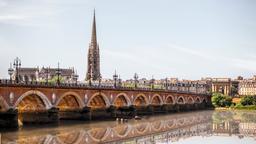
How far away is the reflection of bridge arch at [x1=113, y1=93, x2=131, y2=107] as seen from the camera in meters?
85.3

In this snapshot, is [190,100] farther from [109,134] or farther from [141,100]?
[109,134]

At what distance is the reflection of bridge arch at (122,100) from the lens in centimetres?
8528

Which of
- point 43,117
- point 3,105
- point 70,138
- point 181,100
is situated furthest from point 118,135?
point 181,100

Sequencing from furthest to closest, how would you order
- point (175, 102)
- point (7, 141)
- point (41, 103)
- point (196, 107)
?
point (196, 107)
point (175, 102)
point (41, 103)
point (7, 141)

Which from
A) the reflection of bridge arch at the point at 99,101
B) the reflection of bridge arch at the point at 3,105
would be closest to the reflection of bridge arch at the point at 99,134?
the reflection of bridge arch at the point at 3,105

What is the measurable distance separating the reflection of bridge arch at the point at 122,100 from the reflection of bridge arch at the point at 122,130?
19.6 m

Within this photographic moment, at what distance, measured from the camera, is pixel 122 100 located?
8881 centimetres

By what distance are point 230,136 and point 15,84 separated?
25406 millimetres

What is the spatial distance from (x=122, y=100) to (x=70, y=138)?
40155mm

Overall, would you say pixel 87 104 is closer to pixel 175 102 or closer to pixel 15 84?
pixel 15 84

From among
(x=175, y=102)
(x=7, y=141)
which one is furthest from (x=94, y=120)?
(x=175, y=102)

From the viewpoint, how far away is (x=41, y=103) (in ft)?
208

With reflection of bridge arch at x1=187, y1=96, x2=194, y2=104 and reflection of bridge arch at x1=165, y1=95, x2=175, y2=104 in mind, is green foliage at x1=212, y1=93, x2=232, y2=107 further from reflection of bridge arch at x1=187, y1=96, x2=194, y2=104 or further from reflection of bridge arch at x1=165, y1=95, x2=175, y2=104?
reflection of bridge arch at x1=165, y1=95, x2=175, y2=104

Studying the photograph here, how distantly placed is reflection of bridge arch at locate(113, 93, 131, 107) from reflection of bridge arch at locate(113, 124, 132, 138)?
1964cm
